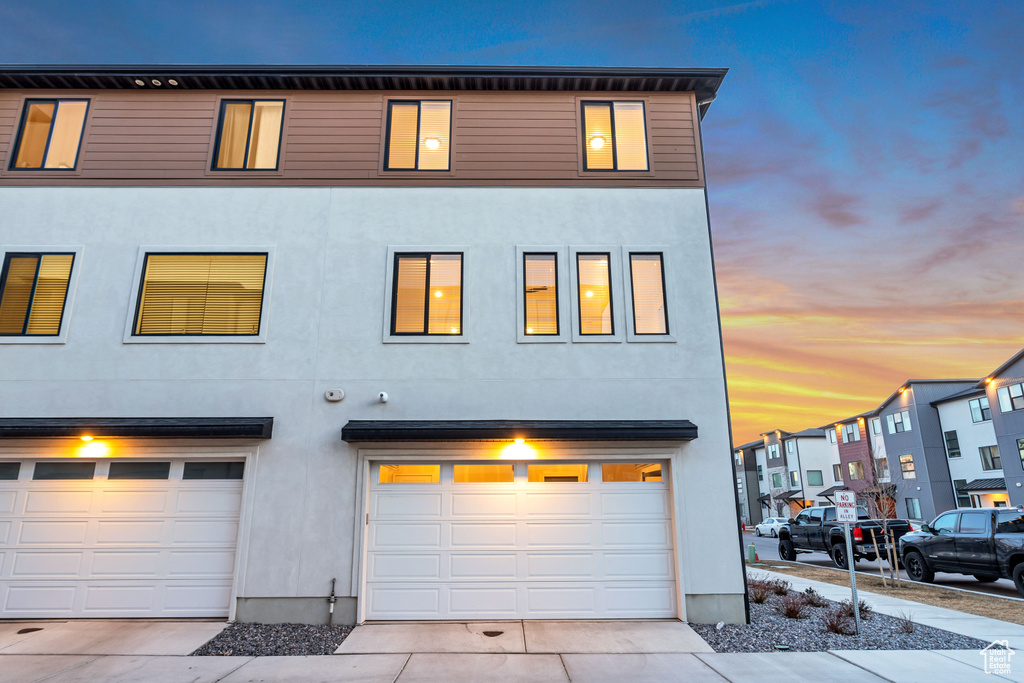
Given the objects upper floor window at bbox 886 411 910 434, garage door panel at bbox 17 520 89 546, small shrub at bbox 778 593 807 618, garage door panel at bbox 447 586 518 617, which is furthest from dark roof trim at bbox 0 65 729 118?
upper floor window at bbox 886 411 910 434

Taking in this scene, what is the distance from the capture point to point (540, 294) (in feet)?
32.5

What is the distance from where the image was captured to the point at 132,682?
20.1 ft

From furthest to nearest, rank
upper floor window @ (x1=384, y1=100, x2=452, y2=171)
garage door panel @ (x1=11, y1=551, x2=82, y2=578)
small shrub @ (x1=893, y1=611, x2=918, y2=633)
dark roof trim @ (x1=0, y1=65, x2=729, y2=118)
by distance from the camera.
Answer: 1. upper floor window @ (x1=384, y1=100, x2=452, y2=171)
2. dark roof trim @ (x1=0, y1=65, x2=729, y2=118)
3. garage door panel @ (x1=11, y1=551, x2=82, y2=578)
4. small shrub @ (x1=893, y1=611, x2=918, y2=633)

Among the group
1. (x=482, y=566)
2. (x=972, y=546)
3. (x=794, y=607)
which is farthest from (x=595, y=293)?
(x=972, y=546)

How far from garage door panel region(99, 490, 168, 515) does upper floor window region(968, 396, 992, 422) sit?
40.8m

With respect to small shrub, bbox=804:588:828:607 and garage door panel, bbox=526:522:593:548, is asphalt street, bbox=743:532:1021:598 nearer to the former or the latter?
small shrub, bbox=804:588:828:607

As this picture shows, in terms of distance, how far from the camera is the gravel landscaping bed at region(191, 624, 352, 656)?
7270mm

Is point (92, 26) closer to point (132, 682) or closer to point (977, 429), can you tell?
point (132, 682)

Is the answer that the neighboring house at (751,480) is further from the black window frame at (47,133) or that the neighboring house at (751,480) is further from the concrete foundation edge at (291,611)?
the black window frame at (47,133)

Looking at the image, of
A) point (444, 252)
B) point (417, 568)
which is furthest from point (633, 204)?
point (417, 568)

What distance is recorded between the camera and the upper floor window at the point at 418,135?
10.7m

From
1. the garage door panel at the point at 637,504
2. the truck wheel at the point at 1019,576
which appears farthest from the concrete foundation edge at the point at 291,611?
the truck wheel at the point at 1019,576

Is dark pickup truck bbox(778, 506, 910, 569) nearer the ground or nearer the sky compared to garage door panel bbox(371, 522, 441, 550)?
nearer the ground

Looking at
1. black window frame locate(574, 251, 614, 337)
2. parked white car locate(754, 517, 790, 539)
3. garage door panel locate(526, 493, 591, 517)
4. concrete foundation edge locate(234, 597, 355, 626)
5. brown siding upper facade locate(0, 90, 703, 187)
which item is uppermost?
brown siding upper facade locate(0, 90, 703, 187)
